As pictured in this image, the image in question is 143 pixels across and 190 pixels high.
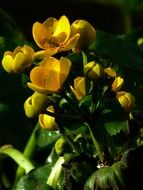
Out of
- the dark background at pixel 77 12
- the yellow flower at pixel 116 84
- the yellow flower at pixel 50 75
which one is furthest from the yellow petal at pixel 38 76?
the dark background at pixel 77 12

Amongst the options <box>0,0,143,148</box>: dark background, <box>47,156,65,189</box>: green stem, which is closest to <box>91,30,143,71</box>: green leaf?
<box>47,156,65,189</box>: green stem

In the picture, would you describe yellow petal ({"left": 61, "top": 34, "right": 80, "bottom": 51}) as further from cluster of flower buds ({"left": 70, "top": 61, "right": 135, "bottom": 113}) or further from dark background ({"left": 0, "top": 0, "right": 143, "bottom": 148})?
dark background ({"left": 0, "top": 0, "right": 143, "bottom": 148})

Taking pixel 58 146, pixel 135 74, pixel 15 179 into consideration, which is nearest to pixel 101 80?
pixel 58 146

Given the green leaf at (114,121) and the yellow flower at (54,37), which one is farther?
the green leaf at (114,121)

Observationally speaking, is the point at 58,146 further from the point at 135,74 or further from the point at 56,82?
the point at 135,74

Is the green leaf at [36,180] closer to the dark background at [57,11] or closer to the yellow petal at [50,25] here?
the yellow petal at [50,25]

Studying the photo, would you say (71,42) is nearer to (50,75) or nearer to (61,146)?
(50,75)
